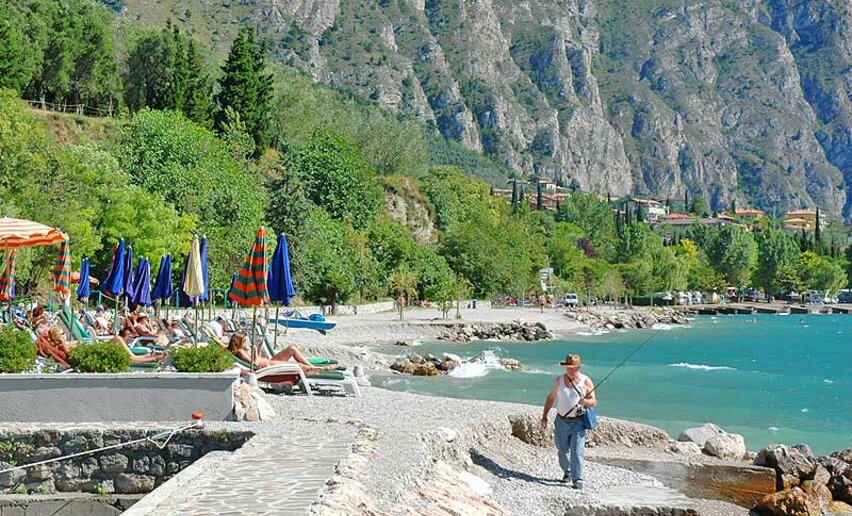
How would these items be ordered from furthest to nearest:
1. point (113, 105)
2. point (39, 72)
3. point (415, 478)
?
point (113, 105) < point (39, 72) < point (415, 478)

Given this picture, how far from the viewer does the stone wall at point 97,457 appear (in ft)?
36.4

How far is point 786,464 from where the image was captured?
1462cm

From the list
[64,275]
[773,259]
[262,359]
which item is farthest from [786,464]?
[773,259]

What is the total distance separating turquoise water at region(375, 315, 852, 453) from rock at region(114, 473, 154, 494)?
14.0m

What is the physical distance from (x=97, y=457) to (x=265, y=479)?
347 cm

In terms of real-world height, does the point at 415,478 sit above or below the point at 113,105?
below

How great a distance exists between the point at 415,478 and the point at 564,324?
64.4m

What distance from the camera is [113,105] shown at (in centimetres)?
6531

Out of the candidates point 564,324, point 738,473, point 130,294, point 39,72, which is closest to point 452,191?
point 564,324

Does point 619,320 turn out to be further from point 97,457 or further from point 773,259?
point 97,457

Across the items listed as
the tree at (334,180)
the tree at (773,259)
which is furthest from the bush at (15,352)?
the tree at (773,259)

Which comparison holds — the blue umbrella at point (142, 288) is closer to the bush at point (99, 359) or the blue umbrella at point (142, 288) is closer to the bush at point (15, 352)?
A: the bush at point (15, 352)

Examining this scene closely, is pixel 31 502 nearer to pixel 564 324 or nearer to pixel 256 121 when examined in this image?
pixel 256 121

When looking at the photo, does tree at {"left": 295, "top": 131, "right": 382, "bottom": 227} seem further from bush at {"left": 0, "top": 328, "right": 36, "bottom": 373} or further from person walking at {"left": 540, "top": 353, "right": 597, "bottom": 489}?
person walking at {"left": 540, "top": 353, "right": 597, "bottom": 489}
